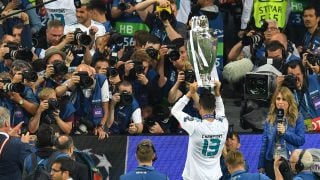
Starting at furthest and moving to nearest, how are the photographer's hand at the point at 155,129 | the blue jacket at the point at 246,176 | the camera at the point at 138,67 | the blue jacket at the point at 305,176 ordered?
the photographer's hand at the point at 155,129, the camera at the point at 138,67, the blue jacket at the point at 246,176, the blue jacket at the point at 305,176

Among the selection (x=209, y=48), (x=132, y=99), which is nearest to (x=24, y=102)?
(x=132, y=99)

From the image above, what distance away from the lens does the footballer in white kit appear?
12938 millimetres

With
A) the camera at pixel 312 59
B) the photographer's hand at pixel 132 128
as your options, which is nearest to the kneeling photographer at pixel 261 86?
the camera at pixel 312 59

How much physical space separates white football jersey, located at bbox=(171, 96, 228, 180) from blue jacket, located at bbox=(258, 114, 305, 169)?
2.11 ft

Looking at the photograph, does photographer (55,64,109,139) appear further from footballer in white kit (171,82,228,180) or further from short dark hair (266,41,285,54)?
short dark hair (266,41,285,54)

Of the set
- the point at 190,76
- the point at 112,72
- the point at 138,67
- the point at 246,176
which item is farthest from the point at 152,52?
the point at 246,176

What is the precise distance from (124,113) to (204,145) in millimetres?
1578

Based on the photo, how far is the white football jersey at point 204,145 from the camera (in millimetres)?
12945

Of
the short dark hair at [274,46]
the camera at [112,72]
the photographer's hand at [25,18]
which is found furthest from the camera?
the photographer's hand at [25,18]

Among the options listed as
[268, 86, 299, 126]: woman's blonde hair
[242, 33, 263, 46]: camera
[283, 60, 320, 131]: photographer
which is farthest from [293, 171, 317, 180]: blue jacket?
[242, 33, 263, 46]: camera

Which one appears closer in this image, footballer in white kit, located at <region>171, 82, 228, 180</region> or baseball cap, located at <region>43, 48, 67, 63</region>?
footballer in white kit, located at <region>171, 82, 228, 180</region>

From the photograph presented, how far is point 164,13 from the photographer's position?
15266 millimetres

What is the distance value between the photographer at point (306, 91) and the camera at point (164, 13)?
1.73 meters

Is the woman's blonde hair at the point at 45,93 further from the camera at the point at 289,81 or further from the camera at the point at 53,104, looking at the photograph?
the camera at the point at 289,81
